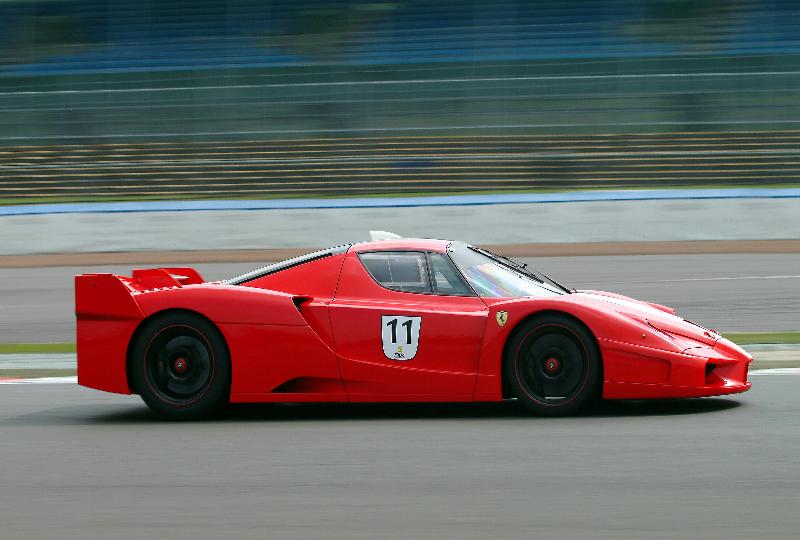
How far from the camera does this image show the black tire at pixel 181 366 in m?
6.38

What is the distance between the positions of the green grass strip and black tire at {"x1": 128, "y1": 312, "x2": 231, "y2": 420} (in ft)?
12.6

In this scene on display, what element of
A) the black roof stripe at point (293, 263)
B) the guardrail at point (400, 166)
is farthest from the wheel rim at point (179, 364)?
the guardrail at point (400, 166)

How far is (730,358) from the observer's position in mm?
6230

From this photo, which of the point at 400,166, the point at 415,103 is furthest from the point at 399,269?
the point at 415,103

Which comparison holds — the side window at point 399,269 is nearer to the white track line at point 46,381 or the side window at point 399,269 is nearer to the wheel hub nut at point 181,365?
the wheel hub nut at point 181,365

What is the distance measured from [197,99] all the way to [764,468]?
22093mm

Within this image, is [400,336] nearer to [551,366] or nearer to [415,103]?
[551,366]

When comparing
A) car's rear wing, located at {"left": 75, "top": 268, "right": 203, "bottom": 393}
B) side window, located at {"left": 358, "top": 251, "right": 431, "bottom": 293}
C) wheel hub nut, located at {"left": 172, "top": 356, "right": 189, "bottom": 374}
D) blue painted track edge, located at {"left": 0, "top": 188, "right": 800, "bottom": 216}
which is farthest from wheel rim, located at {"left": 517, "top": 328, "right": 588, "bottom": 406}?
blue painted track edge, located at {"left": 0, "top": 188, "right": 800, "bottom": 216}

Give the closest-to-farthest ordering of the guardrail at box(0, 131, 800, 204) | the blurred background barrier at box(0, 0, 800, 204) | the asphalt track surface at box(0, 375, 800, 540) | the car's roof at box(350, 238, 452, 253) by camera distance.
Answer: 1. the asphalt track surface at box(0, 375, 800, 540)
2. the car's roof at box(350, 238, 452, 253)
3. the guardrail at box(0, 131, 800, 204)
4. the blurred background barrier at box(0, 0, 800, 204)

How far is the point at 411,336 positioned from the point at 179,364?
1.28 meters

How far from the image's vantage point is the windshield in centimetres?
637

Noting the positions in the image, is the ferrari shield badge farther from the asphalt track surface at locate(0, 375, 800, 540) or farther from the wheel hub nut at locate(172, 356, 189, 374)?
the wheel hub nut at locate(172, 356, 189, 374)

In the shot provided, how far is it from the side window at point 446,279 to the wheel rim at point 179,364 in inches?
50.0

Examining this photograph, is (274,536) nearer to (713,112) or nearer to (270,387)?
(270,387)
